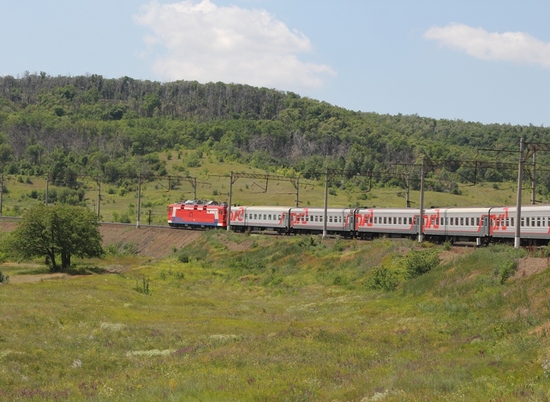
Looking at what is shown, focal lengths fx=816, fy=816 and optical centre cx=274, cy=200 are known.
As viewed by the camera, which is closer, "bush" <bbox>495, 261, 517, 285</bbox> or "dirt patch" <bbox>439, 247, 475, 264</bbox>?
"bush" <bbox>495, 261, 517, 285</bbox>

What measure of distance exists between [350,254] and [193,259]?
78.6 ft

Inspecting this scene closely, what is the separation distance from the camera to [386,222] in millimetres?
75312

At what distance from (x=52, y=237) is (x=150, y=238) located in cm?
2368

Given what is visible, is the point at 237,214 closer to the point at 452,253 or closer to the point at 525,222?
the point at 525,222

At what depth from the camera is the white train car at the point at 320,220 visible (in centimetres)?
8062

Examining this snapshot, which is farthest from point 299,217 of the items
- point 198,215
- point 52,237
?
point 52,237

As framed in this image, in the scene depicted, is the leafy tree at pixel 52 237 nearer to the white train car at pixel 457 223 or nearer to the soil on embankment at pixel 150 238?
the soil on embankment at pixel 150 238

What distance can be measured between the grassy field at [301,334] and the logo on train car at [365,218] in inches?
456

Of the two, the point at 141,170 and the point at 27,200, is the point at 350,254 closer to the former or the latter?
the point at 27,200

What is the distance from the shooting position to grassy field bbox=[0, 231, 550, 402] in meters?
21.8

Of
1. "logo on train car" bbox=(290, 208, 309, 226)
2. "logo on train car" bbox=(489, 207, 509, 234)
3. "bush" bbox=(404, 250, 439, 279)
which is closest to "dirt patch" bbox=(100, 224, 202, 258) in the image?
"logo on train car" bbox=(290, 208, 309, 226)

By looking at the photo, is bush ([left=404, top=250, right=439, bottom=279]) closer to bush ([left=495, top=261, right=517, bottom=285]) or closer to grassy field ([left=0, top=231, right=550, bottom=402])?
grassy field ([left=0, top=231, right=550, bottom=402])

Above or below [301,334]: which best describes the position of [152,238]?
below

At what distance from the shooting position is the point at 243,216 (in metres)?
97.3
